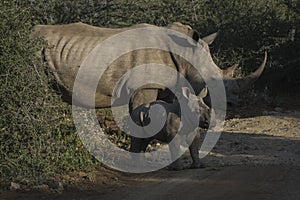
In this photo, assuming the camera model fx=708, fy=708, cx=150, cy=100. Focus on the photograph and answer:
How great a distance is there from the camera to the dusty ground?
23.5 feet

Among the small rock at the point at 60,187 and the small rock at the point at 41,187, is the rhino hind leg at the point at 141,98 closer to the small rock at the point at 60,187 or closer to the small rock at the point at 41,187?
the small rock at the point at 60,187

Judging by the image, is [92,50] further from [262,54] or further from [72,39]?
[262,54]

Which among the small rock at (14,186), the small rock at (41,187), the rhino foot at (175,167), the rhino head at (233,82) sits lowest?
the rhino foot at (175,167)

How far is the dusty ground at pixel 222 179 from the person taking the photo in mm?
7172

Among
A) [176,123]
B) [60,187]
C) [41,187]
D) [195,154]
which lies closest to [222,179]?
[195,154]

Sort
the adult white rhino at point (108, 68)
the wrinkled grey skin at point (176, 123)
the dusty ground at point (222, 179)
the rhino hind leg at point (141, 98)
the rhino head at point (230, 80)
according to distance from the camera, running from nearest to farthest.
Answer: the dusty ground at point (222, 179) → the wrinkled grey skin at point (176, 123) → the rhino hind leg at point (141, 98) → the adult white rhino at point (108, 68) → the rhino head at point (230, 80)

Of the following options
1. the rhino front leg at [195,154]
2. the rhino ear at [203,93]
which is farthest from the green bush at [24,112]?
the rhino ear at [203,93]

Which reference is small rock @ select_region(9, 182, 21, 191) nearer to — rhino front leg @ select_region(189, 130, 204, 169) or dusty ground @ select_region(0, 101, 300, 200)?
dusty ground @ select_region(0, 101, 300, 200)

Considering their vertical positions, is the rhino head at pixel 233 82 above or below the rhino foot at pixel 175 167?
above

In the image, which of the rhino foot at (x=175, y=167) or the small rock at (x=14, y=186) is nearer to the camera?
the small rock at (x=14, y=186)

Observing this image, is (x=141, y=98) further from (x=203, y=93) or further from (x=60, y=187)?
(x=60, y=187)

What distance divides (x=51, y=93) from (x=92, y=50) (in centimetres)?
184

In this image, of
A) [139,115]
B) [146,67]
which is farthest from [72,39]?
[139,115]

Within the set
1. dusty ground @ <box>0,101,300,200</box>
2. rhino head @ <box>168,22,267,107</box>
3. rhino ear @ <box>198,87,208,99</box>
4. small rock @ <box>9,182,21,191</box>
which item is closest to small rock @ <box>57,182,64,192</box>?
dusty ground @ <box>0,101,300,200</box>
